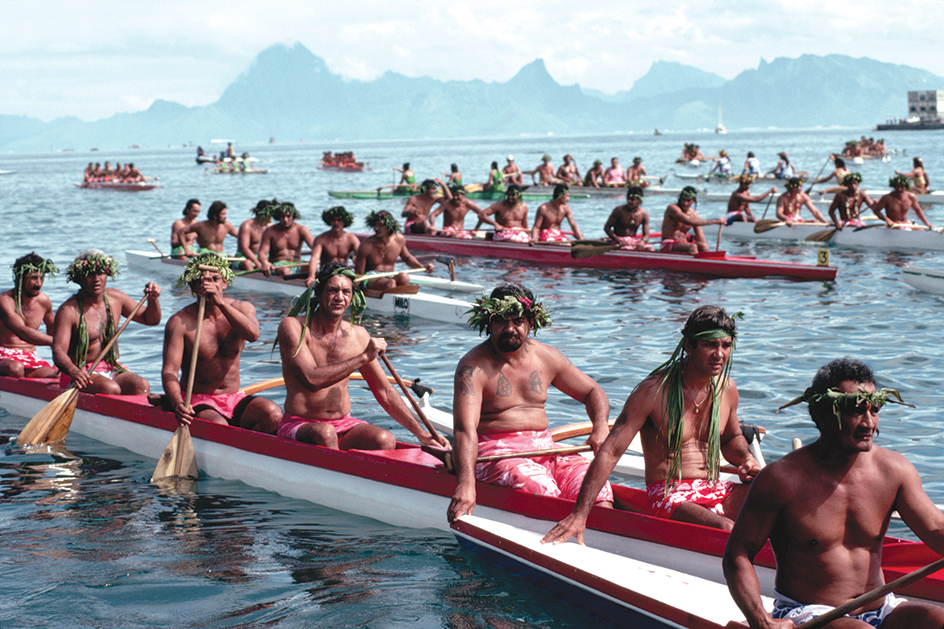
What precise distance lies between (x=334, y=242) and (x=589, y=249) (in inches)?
247

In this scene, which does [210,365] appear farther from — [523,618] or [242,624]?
[523,618]

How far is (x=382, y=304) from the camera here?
51.9ft

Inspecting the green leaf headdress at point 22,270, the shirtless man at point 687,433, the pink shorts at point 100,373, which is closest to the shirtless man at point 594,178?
the green leaf headdress at point 22,270

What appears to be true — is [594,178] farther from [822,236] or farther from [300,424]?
[300,424]

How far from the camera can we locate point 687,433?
5.56 metres

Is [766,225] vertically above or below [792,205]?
below

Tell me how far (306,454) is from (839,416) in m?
4.54

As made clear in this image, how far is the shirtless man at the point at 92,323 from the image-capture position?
29.4 ft

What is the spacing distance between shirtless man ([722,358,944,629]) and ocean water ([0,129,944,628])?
1.77 meters

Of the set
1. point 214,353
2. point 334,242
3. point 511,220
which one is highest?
point 511,220

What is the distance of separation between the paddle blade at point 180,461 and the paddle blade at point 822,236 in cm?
1794

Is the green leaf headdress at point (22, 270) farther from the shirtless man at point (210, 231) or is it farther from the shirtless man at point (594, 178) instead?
the shirtless man at point (594, 178)

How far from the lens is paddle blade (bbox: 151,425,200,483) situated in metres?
8.01

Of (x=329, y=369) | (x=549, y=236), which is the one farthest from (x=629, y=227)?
(x=329, y=369)
